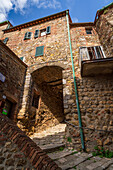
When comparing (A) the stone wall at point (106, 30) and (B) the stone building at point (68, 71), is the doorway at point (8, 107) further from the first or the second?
(A) the stone wall at point (106, 30)

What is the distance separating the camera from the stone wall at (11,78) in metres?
5.27

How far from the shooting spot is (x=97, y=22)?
25.5 ft

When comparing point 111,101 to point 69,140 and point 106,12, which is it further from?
point 106,12

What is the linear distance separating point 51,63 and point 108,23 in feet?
14.8

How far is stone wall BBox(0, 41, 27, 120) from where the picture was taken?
17.3 ft

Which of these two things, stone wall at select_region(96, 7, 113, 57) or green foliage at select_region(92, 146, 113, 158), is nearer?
green foliage at select_region(92, 146, 113, 158)

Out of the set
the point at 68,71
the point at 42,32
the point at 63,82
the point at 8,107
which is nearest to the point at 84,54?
the point at 68,71

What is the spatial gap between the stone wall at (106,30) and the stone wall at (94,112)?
2.06 m

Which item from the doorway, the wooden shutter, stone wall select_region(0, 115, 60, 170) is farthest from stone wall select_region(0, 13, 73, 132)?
stone wall select_region(0, 115, 60, 170)

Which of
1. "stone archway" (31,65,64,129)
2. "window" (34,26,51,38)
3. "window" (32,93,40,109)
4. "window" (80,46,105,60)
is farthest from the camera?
"window" (34,26,51,38)

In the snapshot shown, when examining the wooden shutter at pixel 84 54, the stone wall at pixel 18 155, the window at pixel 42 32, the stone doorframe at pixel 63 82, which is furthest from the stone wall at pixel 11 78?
the wooden shutter at pixel 84 54

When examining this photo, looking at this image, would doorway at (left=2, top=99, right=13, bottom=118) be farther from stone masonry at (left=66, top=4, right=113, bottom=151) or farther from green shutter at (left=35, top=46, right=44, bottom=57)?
green shutter at (left=35, top=46, right=44, bottom=57)

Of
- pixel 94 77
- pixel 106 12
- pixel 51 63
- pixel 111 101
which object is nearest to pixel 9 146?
pixel 111 101

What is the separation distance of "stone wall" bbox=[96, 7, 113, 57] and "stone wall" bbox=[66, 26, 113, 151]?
206 cm
